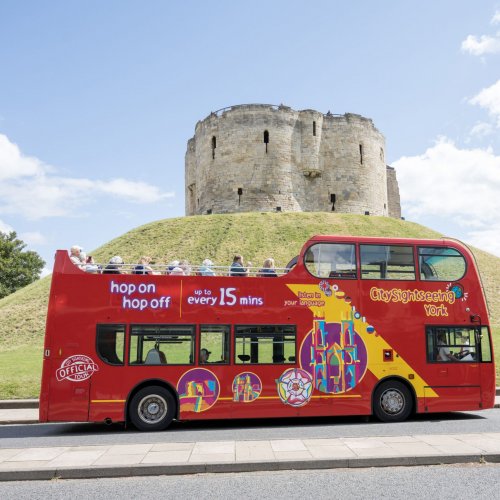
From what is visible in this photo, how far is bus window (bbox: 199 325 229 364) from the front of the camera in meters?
10.3

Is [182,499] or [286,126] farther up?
[286,126]

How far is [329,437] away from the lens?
890cm

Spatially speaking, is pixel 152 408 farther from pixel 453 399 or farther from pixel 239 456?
pixel 453 399

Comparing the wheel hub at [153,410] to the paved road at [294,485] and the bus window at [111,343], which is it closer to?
the bus window at [111,343]

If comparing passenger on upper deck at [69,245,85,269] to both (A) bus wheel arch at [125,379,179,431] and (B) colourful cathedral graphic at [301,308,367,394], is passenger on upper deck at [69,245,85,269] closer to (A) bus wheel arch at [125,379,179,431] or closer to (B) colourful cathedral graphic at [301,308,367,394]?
(A) bus wheel arch at [125,379,179,431]

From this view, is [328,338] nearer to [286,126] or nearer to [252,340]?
[252,340]

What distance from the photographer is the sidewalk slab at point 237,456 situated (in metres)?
6.75

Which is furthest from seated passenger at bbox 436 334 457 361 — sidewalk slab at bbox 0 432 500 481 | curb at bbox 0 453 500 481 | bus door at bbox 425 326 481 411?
curb at bbox 0 453 500 481

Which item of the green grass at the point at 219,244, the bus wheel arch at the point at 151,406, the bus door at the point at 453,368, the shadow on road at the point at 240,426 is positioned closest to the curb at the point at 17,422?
the shadow on road at the point at 240,426

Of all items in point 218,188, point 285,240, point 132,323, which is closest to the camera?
point 132,323

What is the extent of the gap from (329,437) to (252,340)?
8.32 ft

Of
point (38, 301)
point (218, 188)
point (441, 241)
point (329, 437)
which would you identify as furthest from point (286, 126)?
→ point (329, 437)

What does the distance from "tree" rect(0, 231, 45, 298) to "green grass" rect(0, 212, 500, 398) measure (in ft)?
75.2

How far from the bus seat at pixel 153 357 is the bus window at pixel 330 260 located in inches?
147
